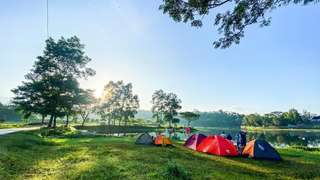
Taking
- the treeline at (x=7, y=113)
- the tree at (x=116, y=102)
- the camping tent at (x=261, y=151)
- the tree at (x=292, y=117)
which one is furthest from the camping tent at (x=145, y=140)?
the tree at (x=292, y=117)

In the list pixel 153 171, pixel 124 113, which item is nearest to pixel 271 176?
pixel 153 171

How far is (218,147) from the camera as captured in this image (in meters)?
24.3

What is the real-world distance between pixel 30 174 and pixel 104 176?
13.2 ft

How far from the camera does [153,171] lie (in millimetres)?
14289

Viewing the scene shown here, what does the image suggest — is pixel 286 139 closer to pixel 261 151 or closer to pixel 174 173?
pixel 261 151

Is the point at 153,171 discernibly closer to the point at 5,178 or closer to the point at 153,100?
the point at 5,178

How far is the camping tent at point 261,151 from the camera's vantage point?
22.7 metres

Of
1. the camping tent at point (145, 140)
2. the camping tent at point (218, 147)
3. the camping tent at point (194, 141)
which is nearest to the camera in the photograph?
the camping tent at point (218, 147)

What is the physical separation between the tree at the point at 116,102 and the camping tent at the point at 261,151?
273ft

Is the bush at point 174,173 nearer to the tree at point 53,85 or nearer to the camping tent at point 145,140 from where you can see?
the camping tent at point 145,140

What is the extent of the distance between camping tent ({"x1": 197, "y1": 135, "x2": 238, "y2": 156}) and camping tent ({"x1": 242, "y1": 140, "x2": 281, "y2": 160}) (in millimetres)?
1148

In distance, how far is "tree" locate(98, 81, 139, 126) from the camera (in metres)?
104

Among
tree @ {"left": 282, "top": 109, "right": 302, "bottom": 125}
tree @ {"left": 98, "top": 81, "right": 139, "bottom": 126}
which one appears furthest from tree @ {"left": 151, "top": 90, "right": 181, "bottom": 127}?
tree @ {"left": 282, "top": 109, "right": 302, "bottom": 125}

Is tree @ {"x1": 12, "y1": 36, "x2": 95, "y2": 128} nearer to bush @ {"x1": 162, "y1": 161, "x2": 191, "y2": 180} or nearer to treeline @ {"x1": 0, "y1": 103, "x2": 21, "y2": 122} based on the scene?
bush @ {"x1": 162, "y1": 161, "x2": 191, "y2": 180}
